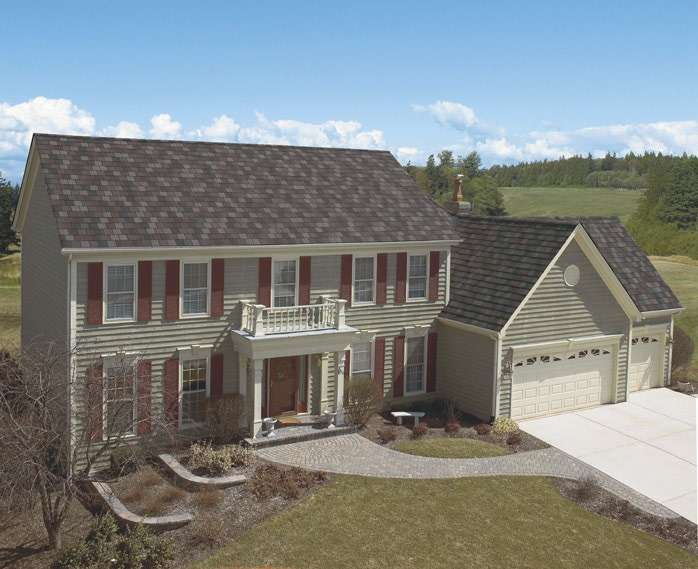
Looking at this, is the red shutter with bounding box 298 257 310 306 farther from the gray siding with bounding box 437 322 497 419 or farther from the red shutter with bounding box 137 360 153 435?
the gray siding with bounding box 437 322 497 419

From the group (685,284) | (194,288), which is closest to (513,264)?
(194,288)

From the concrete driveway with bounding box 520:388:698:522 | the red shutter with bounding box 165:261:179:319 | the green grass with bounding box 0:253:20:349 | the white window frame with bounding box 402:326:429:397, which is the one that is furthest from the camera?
the green grass with bounding box 0:253:20:349

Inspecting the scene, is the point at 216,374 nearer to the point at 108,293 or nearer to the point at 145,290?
the point at 145,290

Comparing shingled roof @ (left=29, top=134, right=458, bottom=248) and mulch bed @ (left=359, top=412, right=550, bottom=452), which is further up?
shingled roof @ (left=29, top=134, right=458, bottom=248)

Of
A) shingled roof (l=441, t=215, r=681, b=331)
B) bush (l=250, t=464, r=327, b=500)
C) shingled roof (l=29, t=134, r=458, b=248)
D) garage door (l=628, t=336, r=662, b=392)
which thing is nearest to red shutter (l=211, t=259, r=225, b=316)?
shingled roof (l=29, t=134, r=458, b=248)

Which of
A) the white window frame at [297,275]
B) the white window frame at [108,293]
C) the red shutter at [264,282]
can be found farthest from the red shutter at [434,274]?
the white window frame at [108,293]

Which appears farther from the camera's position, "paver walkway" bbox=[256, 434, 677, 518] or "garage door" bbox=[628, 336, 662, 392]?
"garage door" bbox=[628, 336, 662, 392]

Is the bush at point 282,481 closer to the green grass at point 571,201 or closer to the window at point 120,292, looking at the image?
the window at point 120,292
